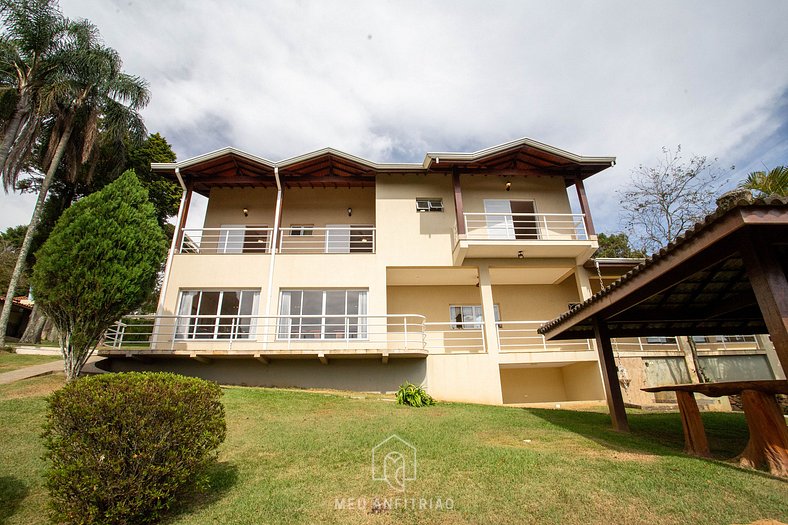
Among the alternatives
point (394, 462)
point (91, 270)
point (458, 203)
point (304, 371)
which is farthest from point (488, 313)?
point (91, 270)

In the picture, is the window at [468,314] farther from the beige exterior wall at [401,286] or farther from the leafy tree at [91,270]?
the leafy tree at [91,270]

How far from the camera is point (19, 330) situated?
101ft

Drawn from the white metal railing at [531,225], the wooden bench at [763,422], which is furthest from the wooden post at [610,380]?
the white metal railing at [531,225]

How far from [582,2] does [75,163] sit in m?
22.2

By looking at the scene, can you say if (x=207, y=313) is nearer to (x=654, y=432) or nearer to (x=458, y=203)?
(x=458, y=203)

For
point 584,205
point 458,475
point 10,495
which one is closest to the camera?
Answer: point 10,495

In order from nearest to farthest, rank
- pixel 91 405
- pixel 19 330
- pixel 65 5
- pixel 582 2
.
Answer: pixel 91 405 < pixel 582 2 < pixel 65 5 < pixel 19 330

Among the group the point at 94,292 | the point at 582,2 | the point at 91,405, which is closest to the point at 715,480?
the point at 91,405

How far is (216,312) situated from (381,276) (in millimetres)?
6211

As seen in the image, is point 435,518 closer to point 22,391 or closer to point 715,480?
point 715,480

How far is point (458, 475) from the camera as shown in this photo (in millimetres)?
4836

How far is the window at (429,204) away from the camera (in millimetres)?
15672

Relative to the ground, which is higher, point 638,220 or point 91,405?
point 638,220

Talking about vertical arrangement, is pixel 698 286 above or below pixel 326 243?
below
